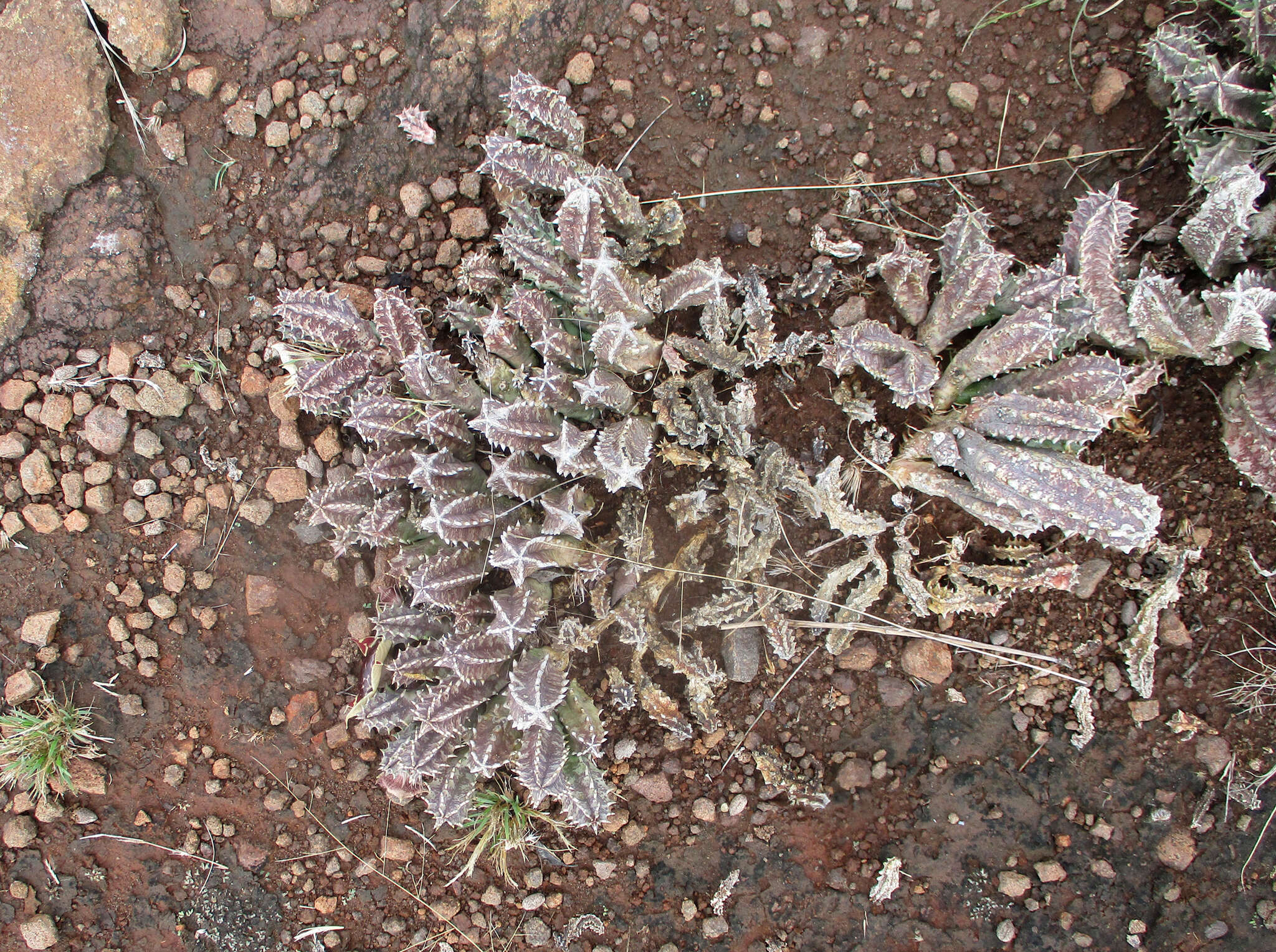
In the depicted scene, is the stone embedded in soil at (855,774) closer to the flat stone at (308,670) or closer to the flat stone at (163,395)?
the flat stone at (308,670)

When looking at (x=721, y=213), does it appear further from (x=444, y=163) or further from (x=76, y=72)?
(x=76, y=72)

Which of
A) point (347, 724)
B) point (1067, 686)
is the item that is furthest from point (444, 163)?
point (1067, 686)

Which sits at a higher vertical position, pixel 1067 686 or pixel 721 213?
pixel 721 213

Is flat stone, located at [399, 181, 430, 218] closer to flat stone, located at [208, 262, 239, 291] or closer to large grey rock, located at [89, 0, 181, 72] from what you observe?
flat stone, located at [208, 262, 239, 291]

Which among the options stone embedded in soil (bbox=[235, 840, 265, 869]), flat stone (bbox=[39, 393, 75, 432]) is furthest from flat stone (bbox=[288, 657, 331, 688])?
flat stone (bbox=[39, 393, 75, 432])

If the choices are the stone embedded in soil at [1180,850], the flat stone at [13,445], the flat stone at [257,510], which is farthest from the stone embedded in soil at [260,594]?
the stone embedded in soil at [1180,850]

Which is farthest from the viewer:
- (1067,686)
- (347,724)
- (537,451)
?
(347,724)

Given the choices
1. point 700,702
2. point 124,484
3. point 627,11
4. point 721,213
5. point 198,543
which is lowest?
point 700,702
